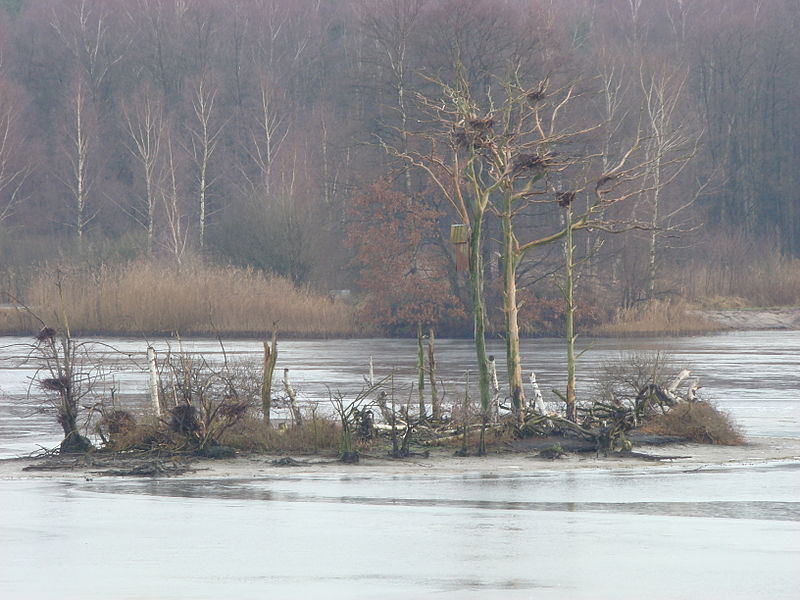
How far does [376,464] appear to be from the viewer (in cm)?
1786

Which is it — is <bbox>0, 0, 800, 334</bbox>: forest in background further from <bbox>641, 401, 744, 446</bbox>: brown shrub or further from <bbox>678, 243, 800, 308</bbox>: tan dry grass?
<bbox>641, 401, 744, 446</bbox>: brown shrub

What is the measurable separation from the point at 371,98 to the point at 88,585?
2207 inches

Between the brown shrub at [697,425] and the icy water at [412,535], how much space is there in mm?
2414

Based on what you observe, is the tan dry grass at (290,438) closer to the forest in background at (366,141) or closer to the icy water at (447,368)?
the icy water at (447,368)

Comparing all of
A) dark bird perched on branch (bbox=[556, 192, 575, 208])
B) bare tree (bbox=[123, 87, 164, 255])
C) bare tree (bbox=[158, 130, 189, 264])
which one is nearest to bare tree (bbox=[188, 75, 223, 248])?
bare tree (bbox=[158, 130, 189, 264])

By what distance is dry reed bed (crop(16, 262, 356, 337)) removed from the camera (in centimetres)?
5156

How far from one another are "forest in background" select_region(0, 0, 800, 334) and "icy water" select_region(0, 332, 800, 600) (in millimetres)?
37764

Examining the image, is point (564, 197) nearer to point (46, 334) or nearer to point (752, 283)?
point (46, 334)

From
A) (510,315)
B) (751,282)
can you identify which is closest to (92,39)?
(751,282)

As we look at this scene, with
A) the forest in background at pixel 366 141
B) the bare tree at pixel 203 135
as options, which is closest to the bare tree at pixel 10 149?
the forest in background at pixel 366 141

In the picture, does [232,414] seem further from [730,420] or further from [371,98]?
[371,98]

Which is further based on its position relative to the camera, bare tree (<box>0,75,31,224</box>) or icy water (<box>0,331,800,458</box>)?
bare tree (<box>0,75,31,224</box>)

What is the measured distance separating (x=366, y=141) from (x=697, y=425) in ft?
139

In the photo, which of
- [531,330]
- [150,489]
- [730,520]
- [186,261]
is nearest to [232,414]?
[150,489]
